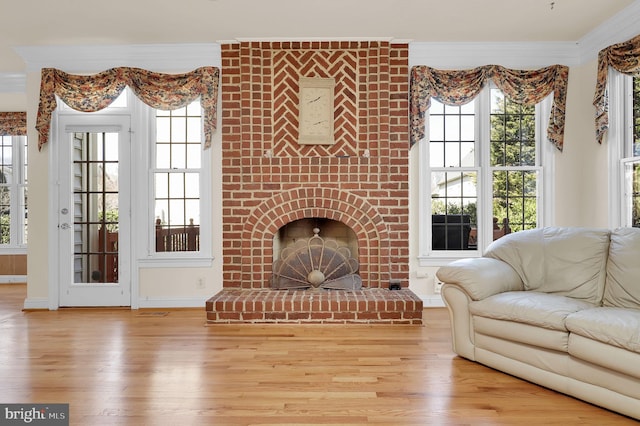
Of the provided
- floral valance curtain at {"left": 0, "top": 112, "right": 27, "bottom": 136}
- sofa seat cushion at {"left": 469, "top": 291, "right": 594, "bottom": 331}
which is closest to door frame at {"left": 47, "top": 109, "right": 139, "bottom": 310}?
floral valance curtain at {"left": 0, "top": 112, "right": 27, "bottom": 136}

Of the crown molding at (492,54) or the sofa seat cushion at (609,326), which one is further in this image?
the crown molding at (492,54)

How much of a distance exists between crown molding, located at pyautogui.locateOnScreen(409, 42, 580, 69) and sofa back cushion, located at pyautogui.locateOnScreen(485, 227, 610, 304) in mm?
2194

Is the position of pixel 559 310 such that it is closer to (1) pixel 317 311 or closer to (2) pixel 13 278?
(1) pixel 317 311

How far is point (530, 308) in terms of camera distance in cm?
264

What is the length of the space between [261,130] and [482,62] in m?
2.48

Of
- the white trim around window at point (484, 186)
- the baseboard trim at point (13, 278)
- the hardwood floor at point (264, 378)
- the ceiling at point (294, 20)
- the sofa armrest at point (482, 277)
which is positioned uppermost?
the ceiling at point (294, 20)

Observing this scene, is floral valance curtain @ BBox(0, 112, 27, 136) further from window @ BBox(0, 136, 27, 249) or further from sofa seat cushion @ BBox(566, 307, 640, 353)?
sofa seat cushion @ BBox(566, 307, 640, 353)

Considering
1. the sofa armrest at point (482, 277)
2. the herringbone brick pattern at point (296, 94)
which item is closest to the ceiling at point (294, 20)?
the herringbone brick pattern at point (296, 94)

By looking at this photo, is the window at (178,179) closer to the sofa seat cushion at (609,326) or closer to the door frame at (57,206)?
the door frame at (57,206)

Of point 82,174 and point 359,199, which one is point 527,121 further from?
point 82,174

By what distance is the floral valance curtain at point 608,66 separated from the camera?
3.77 metres

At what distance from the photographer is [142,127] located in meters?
4.71

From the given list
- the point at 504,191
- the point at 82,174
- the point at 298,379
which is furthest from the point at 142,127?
the point at 504,191

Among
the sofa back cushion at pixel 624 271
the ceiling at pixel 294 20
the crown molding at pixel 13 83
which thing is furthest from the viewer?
Result: the crown molding at pixel 13 83
